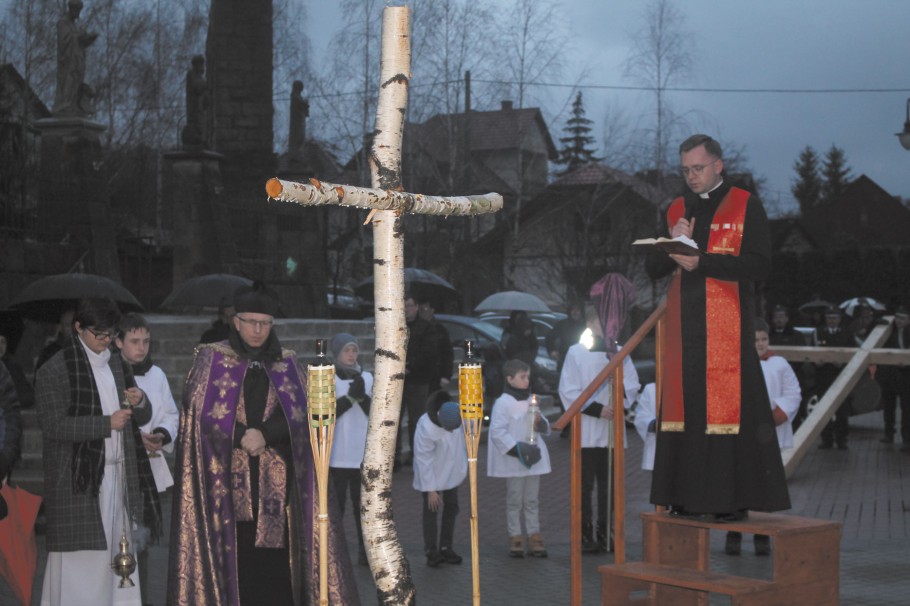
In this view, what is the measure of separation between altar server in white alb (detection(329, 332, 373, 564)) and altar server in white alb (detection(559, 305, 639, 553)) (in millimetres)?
1715

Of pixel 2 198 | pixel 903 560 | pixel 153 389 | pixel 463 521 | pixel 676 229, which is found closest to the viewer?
pixel 676 229

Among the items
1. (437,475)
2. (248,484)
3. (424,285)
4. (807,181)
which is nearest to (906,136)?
(424,285)

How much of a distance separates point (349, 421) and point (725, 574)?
4.14 m

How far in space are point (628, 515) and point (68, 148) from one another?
10.2m

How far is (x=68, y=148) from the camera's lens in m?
18.5

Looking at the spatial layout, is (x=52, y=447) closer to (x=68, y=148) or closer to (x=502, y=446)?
(x=502, y=446)

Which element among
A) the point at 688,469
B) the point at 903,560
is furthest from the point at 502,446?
the point at 688,469

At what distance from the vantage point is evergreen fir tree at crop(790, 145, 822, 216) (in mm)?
84688

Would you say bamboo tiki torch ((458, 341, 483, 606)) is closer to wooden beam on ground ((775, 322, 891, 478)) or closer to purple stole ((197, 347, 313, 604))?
purple stole ((197, 347, 313, 604))

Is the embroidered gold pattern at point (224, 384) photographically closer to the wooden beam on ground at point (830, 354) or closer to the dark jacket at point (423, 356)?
the dark jacket at point (423, 356)

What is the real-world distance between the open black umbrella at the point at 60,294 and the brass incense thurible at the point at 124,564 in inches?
233

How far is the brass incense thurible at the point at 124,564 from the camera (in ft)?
23.4

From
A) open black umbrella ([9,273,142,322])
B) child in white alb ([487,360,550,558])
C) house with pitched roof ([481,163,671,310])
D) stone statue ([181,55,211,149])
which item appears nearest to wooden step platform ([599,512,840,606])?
child in white alb ([487,360,550,558])

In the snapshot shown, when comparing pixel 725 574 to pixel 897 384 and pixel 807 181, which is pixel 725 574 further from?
pixel 807 181
